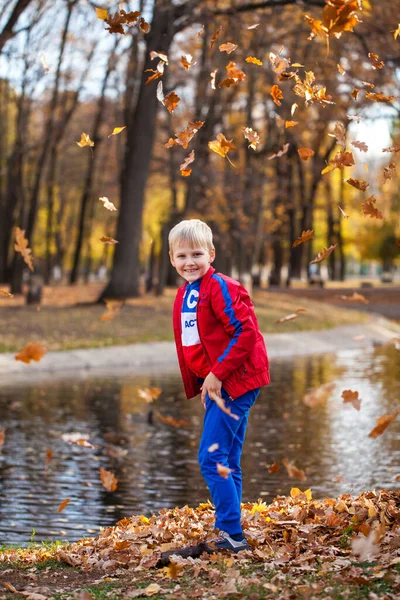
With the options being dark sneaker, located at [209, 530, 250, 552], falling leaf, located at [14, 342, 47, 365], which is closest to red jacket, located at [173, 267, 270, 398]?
dark sneaker, located at [209, 530, 250, 552]

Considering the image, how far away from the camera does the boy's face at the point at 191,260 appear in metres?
5.66

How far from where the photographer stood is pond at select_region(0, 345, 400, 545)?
8.21 m

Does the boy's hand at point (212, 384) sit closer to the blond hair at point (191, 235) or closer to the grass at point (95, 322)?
the blond hair at point (191, 235)

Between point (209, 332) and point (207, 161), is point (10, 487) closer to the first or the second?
point (209, 332)

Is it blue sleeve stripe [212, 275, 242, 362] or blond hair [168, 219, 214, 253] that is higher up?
blond hair [168, 219, 214, 253]

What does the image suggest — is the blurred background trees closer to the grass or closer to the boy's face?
the grass

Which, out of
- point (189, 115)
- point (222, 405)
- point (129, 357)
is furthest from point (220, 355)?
point (189, 115)

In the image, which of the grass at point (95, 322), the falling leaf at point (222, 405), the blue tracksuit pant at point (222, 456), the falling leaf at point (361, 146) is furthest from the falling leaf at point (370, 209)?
the grass at point (95, 322)

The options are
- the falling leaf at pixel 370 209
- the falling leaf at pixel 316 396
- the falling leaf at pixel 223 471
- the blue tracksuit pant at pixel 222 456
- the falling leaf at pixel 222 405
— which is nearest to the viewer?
the falling leaf at pixel 222 405

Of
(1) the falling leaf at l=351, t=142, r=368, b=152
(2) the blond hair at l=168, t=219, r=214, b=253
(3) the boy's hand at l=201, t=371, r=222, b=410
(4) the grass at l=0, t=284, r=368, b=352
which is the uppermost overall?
(1) the falling leaf at l=351, t=142, r=368, b=152

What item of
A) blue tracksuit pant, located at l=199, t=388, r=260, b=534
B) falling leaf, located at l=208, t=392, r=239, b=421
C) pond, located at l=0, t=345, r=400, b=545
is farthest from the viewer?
pond, located at l=0, t=345, r=400, b=545

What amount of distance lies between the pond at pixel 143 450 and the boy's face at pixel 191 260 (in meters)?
2.14

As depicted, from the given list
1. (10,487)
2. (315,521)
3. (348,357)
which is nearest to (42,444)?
(10,487)

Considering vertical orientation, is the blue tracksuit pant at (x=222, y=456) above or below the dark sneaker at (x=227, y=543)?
Result: above
